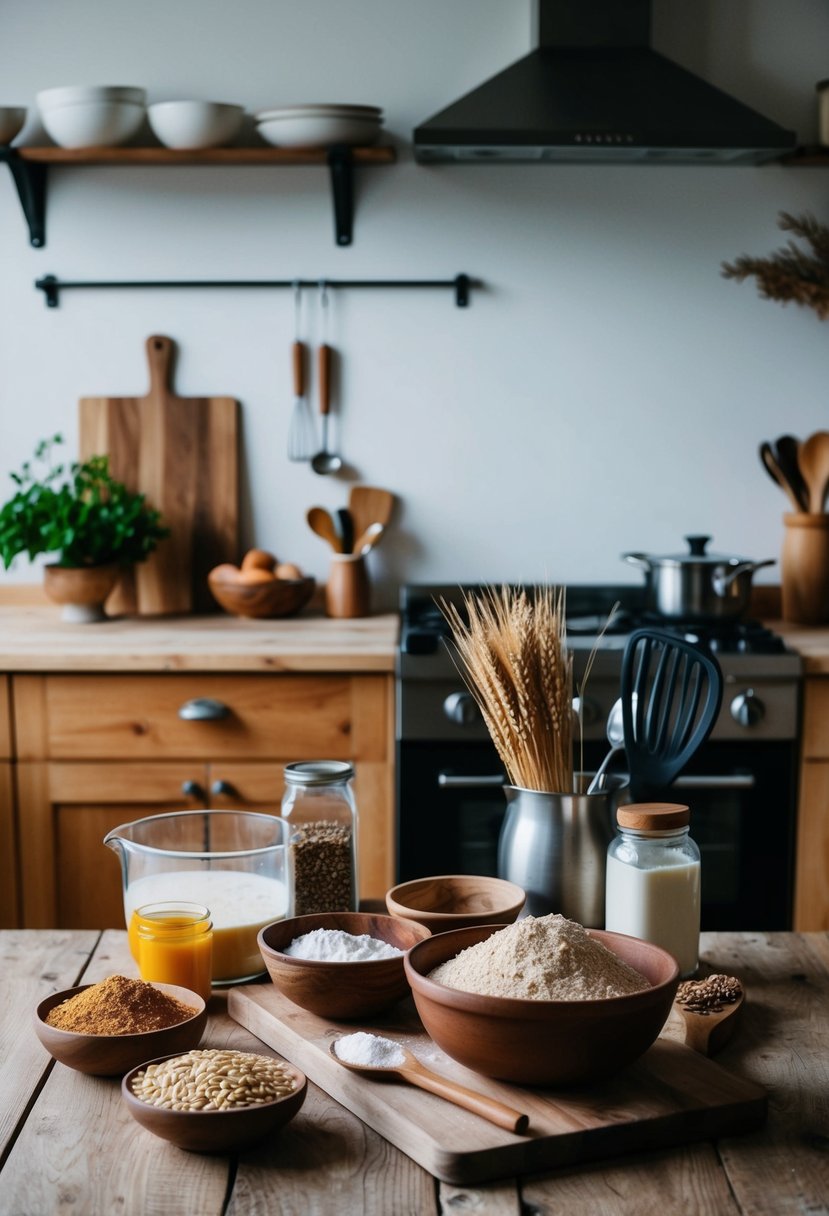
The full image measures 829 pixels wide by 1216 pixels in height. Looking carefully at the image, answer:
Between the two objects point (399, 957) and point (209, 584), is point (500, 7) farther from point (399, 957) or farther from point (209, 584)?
point (399, 957)

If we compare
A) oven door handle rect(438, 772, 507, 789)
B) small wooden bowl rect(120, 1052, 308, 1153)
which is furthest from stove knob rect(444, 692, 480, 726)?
small wooden bowl rect(120, 1052, 308, 1153)

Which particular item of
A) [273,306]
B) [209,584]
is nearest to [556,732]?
[209,584]

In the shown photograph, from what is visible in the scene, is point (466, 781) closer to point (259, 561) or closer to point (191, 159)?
point (259, 561)

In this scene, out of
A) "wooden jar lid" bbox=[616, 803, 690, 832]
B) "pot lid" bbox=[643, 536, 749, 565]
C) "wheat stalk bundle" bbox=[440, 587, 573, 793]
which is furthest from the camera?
"pot lid" bbox=[643, 536, 749, 565]

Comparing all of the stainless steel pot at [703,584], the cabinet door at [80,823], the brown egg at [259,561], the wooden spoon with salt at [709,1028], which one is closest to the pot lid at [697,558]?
the stainless steel pot at [703,584]

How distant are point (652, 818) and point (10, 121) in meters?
2.43

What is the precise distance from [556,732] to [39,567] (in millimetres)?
2140

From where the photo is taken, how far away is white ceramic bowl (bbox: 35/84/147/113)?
2.88m

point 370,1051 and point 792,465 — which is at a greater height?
point 792,465

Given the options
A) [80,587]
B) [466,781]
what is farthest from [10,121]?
[466,781]

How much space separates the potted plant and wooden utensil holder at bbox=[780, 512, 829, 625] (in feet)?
4.80

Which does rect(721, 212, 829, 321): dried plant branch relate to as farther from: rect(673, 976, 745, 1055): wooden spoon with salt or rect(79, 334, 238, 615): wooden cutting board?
rect(673, 976, 745, 1055): wooden spoon with salt

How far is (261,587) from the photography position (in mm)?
2969

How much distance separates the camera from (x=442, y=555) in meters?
3.23
